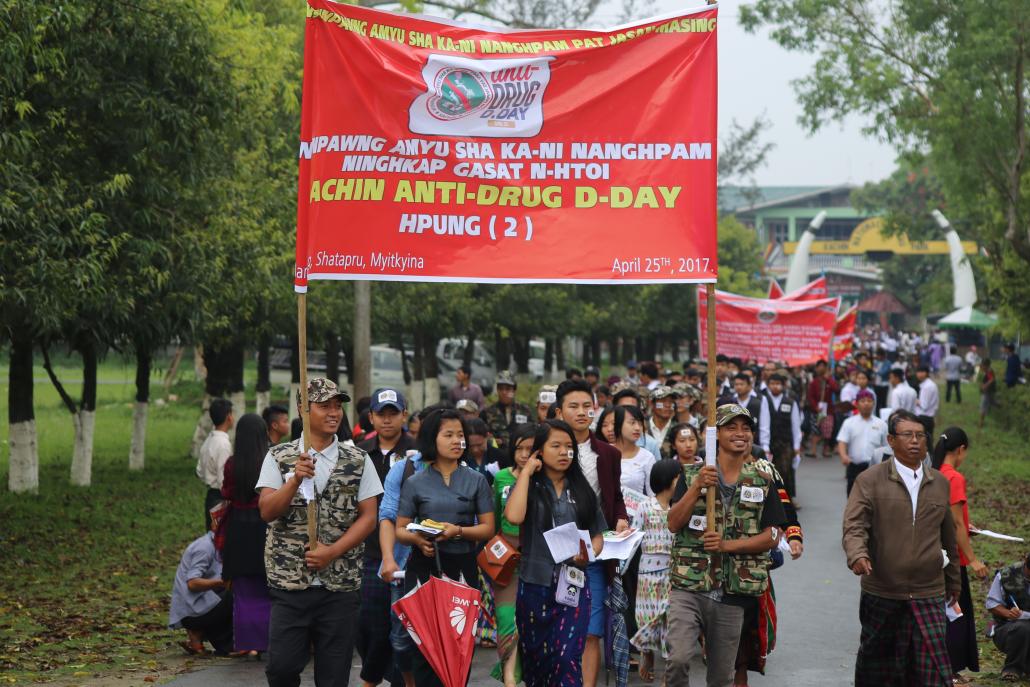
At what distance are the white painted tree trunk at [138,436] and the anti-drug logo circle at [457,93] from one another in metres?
15.1

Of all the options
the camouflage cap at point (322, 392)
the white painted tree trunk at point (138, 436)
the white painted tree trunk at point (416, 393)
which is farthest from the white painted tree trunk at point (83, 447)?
the white painted tree trunk at point (416, 393)

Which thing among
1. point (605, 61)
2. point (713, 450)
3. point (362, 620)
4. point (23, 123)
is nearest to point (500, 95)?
point (605, 61)

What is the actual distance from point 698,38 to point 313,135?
2113 millimetres

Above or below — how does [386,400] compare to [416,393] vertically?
above

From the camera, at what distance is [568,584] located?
7.41 m

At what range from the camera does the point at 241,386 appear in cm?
2458

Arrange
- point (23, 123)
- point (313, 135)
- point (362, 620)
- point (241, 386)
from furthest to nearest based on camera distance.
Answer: point (241, 386)
point (23, 123)
point (362, 620)
point (313, 135)

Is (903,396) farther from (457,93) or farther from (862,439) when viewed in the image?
(457,93)

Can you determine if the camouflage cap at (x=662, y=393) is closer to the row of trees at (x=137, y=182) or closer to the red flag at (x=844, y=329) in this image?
the row of trees at (x=137, y=182)

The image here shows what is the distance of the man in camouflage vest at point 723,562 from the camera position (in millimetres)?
7305

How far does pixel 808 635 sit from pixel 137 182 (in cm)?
779

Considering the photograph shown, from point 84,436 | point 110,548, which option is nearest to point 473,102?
point 110,548

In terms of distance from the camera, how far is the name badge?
24.1 ft

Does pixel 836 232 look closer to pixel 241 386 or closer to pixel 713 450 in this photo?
pixel 241 386
